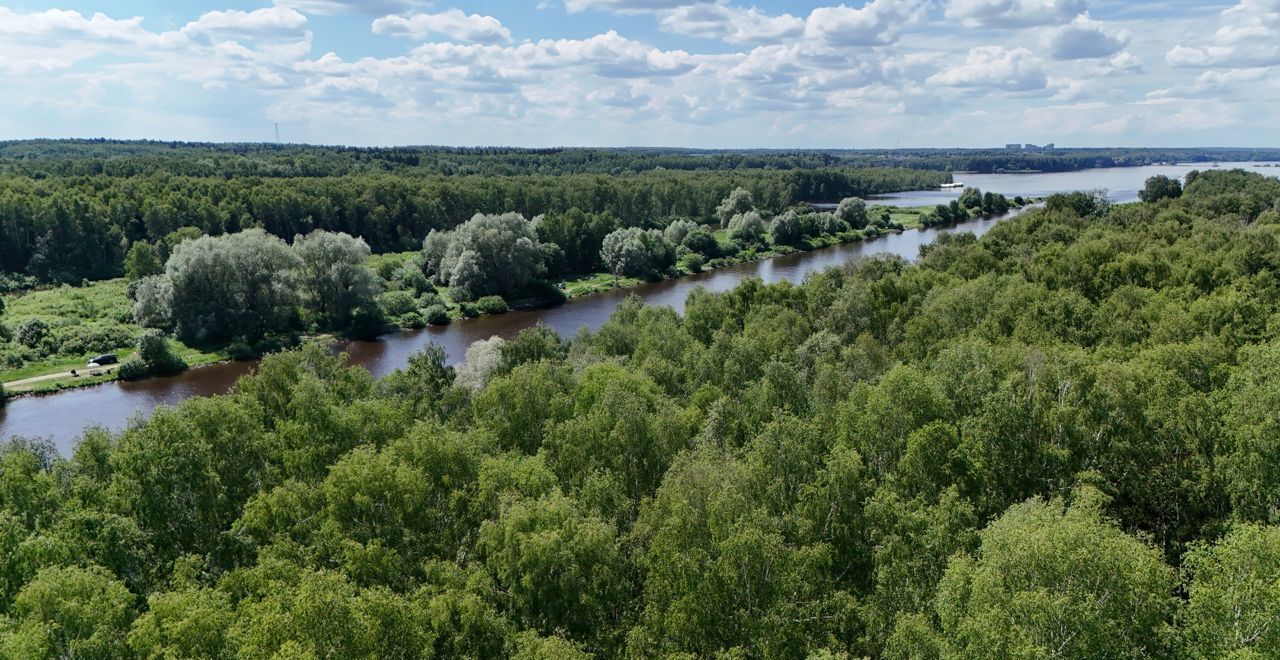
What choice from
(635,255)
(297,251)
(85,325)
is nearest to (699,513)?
(297,251)

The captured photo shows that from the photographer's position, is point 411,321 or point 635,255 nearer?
point 411,321

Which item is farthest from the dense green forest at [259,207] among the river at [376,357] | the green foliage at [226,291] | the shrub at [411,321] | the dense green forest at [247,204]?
the river at [376,357]

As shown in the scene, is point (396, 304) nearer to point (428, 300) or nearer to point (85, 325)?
point (428, 300)

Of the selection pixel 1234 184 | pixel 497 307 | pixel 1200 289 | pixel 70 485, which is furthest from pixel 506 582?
pixel 1234 184

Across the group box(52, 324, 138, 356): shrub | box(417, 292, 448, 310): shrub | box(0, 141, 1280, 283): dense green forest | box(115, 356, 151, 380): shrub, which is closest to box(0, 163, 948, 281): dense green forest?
box(0, 141, 1280, 283): dense green forest

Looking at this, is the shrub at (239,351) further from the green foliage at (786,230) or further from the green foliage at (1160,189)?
the green foliage at (1160,189)

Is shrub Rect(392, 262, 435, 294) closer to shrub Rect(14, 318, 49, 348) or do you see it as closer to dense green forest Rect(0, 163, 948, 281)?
dense green forest Rect(0, 163, 948, 281)
